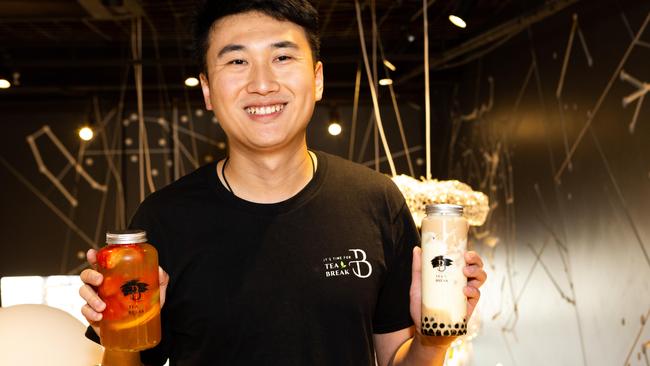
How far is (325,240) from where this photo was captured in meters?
1.52

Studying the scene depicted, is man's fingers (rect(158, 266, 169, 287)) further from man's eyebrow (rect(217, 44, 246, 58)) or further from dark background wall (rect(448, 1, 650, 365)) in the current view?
dark background wall (rect(448, 1, 650, 365))

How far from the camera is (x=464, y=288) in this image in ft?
4.35

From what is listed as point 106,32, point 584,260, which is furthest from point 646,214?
point 106,32

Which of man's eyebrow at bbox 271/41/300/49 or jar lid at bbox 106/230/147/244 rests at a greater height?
man's eyebrow at bbox 271/41/300/49

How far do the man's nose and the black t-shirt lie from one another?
238 mm

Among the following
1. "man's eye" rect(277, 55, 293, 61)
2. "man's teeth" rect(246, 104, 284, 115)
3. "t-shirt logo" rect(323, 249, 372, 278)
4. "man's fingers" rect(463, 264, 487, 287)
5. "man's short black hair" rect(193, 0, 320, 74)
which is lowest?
"man's fingers" rect(463, 264, 487, 287)

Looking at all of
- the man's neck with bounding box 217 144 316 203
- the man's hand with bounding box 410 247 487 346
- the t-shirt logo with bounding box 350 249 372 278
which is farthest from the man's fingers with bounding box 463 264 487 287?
the man's neck with bounding box 217 144 316 203

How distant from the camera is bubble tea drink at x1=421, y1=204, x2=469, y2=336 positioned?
4.26 ft

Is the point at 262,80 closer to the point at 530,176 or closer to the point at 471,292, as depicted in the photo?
the point at 471,292

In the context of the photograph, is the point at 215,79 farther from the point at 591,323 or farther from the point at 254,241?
the point at 591,323

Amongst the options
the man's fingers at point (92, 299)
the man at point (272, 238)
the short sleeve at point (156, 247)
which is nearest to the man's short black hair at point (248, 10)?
the man at point (272, 238)

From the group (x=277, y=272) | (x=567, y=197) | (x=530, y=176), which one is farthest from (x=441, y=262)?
(x=530, y=176)

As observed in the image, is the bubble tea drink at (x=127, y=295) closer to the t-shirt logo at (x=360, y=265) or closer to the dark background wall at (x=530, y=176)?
the t-shirt logo at (x=360, y=265)

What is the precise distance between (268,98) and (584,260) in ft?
8.58
